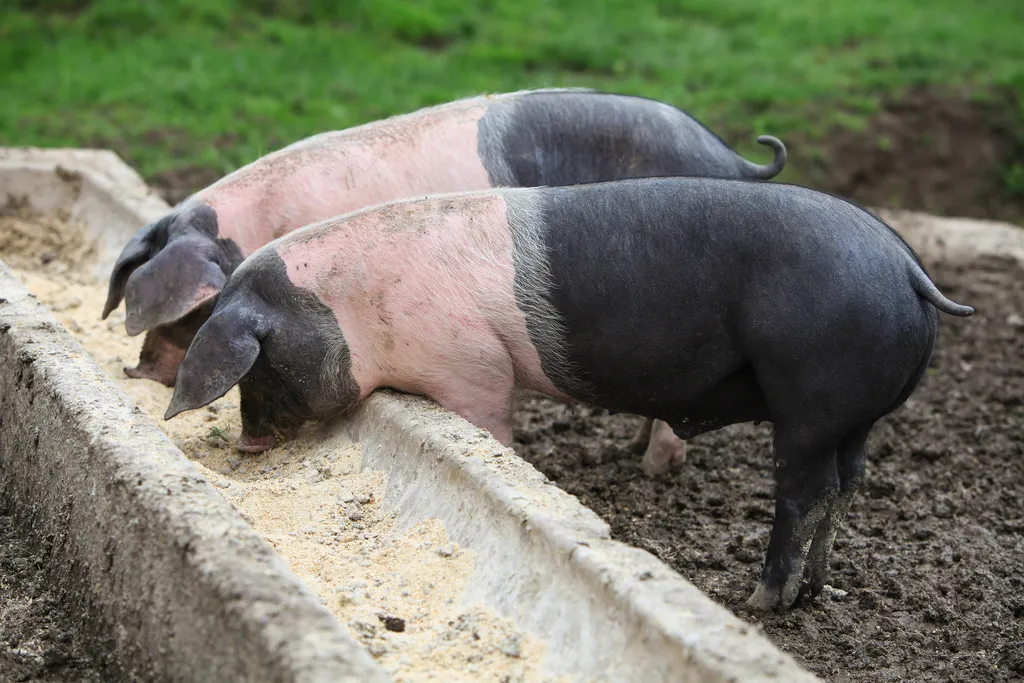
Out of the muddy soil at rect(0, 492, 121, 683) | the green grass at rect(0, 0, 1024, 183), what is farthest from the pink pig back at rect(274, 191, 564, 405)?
the green grass at rect(0, 0, 1024, 183)

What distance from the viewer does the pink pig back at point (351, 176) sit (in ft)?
16.0

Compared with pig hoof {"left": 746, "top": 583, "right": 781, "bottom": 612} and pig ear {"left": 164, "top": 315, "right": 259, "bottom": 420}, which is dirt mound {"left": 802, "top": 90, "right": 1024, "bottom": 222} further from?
pig ear {"left": 164, "top": 315, "right": 259, "bottom": 420}

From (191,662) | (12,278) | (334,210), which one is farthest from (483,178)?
(191,662)

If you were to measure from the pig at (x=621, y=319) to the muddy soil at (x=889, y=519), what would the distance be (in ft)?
0.73

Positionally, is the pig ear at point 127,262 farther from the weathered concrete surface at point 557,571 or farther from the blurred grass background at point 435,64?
the blurred grass background at point 435,64

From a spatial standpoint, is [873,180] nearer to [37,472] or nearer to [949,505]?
[949,505]

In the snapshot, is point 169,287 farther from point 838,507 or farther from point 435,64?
point 435,64

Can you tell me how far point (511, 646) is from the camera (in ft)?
9.71

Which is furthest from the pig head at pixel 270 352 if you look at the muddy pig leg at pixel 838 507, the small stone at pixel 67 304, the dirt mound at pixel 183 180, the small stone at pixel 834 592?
the dirt mound at pixel 183 180

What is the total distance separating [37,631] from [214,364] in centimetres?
94

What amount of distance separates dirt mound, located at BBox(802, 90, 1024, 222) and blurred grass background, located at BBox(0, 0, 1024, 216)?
2.2 inches

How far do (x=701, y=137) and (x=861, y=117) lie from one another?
4.92 metres

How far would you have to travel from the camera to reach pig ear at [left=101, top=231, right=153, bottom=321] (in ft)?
16.6

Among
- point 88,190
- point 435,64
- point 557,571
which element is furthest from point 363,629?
point 435,64
